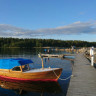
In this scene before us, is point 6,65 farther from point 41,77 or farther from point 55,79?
point 55,79

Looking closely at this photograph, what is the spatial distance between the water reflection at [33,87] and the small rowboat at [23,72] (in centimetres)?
57

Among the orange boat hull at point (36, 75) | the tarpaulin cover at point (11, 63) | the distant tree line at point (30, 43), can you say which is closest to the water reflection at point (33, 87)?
the orange boat hull at point (36, 75)

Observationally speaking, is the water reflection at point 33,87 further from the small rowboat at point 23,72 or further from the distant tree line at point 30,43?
the distant tree line at point 30,43

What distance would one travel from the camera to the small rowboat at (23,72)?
1527 centimetres

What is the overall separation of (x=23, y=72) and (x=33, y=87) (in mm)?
2155

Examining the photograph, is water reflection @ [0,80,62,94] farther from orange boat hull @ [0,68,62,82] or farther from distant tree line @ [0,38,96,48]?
distant tree line @ [0,38,96,48]

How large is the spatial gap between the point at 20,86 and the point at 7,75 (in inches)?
105

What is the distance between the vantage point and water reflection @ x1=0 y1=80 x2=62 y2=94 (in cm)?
1382

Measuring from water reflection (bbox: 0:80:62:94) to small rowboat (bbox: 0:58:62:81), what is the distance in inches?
22.5

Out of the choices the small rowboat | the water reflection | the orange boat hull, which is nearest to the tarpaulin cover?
the small rowboat

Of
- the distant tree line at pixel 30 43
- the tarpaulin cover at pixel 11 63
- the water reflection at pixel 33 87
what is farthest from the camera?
the distant tree line at pixel 30 43

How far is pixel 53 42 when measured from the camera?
187 metres

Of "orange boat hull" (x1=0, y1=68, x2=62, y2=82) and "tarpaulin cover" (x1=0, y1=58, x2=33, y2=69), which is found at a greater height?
"tarpaulin cover" (x1=0, y1=58, x2=33, y2=69)

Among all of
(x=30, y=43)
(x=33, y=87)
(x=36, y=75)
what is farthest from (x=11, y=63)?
(x=30, y=43)
